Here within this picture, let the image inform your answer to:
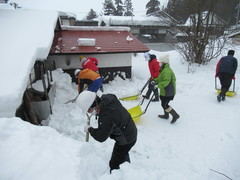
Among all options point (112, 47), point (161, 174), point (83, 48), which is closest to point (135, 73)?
point (112, 47)

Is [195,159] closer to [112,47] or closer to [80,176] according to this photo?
[80,176]

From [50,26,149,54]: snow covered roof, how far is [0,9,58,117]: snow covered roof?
1.31m

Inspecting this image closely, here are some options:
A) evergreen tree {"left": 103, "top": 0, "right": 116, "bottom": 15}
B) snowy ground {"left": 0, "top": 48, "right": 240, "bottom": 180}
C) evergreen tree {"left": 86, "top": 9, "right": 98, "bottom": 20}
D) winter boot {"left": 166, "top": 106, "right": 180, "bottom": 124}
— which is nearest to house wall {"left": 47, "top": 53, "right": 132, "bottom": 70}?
snowy ground {"left": 0, "top": 48, "right": 240, "bottom": 180}

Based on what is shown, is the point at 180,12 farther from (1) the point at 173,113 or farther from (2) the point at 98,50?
(1) the point at 173,113

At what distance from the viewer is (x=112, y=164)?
2.68 metres

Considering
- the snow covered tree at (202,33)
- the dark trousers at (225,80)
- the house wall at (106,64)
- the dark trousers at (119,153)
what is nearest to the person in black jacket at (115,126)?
the dark trousers at (119,153)

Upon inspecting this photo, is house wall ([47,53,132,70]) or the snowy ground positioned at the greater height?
house wall ([47,53,132,70])

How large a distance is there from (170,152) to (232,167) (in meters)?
1.07

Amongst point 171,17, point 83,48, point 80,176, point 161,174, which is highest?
point 171,17

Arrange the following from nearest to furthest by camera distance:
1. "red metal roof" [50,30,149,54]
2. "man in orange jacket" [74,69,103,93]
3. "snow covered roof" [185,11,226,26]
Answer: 1. "man in orange jacket" [74,69,103,93]
2. "red metal roof" [50,30,149,54]
3. "snow covered roof" [185,11,226,26]

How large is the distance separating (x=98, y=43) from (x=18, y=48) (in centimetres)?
455

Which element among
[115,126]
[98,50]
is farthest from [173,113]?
[98,50]

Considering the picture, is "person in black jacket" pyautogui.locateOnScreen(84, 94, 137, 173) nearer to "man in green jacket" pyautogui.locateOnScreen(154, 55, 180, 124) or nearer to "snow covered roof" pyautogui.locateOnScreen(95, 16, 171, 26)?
"man in green jacket" pyautogui.locateOnScreen(154, 55, 180, 124)

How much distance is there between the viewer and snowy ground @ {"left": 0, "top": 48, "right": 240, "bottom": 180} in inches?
78.5
